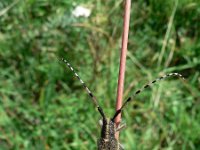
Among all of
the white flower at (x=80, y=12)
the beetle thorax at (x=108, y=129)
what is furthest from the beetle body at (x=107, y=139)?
the white flower at (x=80, y=12)

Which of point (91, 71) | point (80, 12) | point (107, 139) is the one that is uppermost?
point (80, 12)

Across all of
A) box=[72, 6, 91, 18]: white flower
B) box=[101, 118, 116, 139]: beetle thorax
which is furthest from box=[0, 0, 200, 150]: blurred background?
box=[101, 118, 116, 139]: beetle thorax

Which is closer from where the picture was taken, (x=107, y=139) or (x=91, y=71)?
(x=107, y=139)

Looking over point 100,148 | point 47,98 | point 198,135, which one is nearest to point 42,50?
point 47,98

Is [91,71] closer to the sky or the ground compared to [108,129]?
closer to the sky

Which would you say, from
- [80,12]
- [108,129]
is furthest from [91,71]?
[108,129]

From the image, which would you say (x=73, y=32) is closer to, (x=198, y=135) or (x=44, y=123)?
(x=44, y=123)

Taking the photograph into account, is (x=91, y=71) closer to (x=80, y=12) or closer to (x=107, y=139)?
(x=80, y=12)

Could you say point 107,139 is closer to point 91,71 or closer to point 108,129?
point 108,129

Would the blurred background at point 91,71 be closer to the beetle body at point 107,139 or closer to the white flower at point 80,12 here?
the white flower at point 80,12
